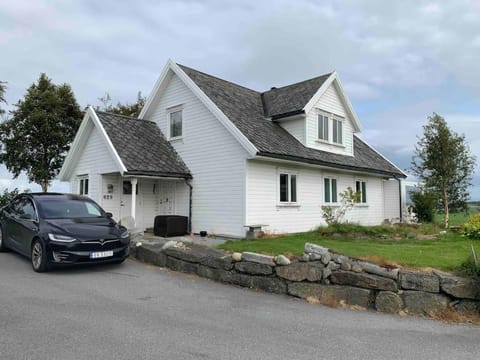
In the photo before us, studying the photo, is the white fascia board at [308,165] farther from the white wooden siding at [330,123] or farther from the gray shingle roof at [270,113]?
the white wooden siding at [330,123]

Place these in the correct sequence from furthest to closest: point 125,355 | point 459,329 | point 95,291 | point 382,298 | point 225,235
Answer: point 225,235
point 95,291
point 382,298
point 459,329
point 125,355

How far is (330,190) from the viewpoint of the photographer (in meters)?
18.2

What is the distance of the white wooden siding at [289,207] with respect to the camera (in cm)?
1431

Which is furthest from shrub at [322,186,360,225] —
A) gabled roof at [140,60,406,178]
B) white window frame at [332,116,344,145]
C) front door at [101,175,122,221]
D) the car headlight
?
the car headlight

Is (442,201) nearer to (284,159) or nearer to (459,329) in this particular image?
(284,159)

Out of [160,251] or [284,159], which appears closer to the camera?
[160,251]

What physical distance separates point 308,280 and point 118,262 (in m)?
5.16

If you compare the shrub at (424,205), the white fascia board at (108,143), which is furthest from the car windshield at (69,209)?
the shrub at (424,205)

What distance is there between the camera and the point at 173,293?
7.43 meters

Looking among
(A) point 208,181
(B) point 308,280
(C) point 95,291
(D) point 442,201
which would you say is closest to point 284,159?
(A) point 208,181

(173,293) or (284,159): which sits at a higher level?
(284,159)

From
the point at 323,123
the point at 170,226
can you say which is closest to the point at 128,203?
the point at 170,226

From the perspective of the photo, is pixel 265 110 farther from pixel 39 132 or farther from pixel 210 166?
pixel 39 132

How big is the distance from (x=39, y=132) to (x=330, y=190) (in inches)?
763
